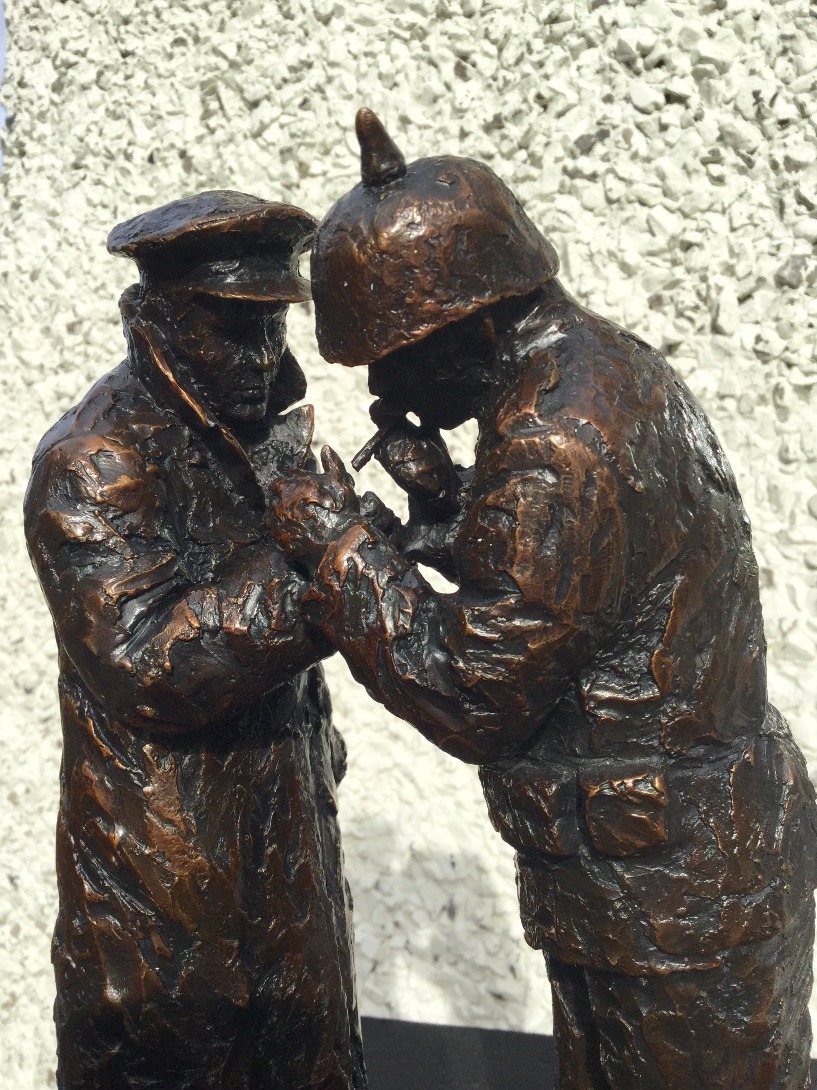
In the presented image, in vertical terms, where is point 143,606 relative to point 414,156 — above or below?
below

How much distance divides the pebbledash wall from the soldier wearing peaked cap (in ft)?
8.47

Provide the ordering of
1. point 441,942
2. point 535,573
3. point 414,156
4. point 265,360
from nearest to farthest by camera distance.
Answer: point 535,573
point 265,360
point 441,942
point 414,156

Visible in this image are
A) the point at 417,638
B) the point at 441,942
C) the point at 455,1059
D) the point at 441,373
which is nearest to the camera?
the point at 417,638

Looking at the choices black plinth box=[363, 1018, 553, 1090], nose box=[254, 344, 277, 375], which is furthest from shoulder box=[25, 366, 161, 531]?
black plinth box=[363, 1018, 553, 1090]

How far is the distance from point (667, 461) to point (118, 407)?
115 cm

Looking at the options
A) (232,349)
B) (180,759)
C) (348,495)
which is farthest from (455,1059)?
(232,349)

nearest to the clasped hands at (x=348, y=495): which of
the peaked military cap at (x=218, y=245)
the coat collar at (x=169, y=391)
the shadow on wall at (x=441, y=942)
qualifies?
the coat collar at (x=169, y=391)

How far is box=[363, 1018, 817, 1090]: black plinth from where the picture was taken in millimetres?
4078

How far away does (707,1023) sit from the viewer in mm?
2098

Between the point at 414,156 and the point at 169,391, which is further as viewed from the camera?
the point at 414,156

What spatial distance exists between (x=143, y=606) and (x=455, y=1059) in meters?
2.82

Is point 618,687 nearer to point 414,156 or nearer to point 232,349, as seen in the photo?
point 232,349

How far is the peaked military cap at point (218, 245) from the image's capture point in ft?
7.52

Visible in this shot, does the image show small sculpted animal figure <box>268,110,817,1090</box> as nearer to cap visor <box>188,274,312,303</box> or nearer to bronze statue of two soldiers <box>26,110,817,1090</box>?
bronze statue of two soldiers <box>26,110,817,1090</box>
